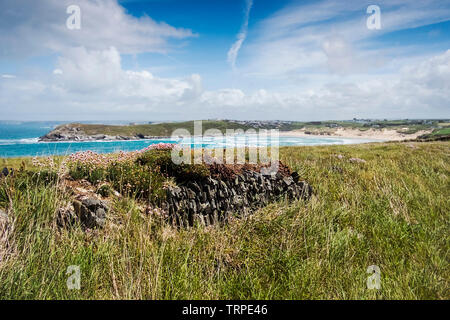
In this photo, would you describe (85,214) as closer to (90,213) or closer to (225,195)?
(90,213)

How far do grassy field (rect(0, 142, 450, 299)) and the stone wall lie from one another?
28.1 inches

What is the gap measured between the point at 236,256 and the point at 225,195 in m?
2.47

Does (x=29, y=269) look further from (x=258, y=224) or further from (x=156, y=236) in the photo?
(x=258, y=224)

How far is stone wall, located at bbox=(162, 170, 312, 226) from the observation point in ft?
19.5

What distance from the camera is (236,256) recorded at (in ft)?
13.8

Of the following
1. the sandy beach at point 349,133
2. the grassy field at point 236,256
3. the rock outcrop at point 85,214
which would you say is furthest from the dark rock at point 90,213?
the sandy beach at point 349,133

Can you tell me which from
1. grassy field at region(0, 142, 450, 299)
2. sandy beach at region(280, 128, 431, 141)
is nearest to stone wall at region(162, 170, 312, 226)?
grassy field at region(0, 142, 450, 299)

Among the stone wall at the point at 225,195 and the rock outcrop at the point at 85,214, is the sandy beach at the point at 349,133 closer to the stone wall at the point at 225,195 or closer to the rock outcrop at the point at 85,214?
the stone wall at the point at 225,195

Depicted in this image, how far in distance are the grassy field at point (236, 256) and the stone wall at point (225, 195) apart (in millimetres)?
713

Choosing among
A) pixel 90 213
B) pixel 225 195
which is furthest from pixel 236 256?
pixel 90 213

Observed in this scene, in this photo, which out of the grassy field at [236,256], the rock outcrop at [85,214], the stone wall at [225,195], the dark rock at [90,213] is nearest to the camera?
the grassy field at [236,256]

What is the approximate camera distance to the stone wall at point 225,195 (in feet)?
19.5

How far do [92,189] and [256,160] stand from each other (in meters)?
5.02
